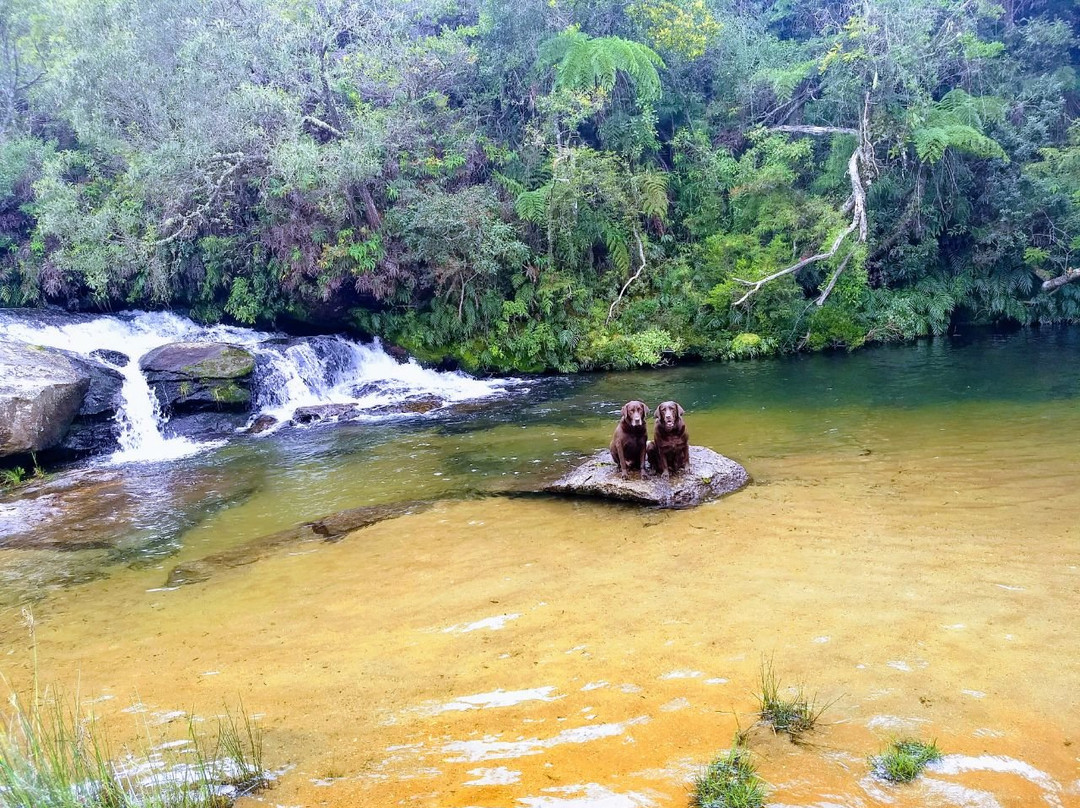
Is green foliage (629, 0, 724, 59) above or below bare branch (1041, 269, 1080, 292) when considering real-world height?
above

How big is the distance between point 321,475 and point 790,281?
11779 mm

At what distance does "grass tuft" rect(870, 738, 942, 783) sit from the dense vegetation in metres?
12.9

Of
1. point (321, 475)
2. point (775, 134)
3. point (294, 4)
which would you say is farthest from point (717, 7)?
point (321, 475)

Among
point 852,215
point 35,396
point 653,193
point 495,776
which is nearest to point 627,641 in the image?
point 495,776

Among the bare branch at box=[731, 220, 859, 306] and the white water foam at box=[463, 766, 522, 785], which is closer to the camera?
the white water foam at box=[463, 766, 522, 785]

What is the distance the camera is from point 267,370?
44.4ft

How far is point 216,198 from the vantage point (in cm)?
1527

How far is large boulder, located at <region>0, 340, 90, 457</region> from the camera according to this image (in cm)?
996

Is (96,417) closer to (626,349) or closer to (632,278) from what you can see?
(626,349)

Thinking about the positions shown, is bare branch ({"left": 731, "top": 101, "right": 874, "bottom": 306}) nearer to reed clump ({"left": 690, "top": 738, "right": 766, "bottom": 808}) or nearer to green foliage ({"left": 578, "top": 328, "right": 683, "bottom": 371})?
green foliage ({"left": 578, "top": 328, "right": 683, "bottom": 371})

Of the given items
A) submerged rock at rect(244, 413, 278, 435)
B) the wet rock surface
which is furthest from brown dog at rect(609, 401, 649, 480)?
submerged rock at rect(244, 413, 278, 435)

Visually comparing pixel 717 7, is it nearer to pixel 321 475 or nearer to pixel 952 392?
pixel 952 392

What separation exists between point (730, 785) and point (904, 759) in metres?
0.71

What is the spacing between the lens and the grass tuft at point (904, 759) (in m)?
2.59
